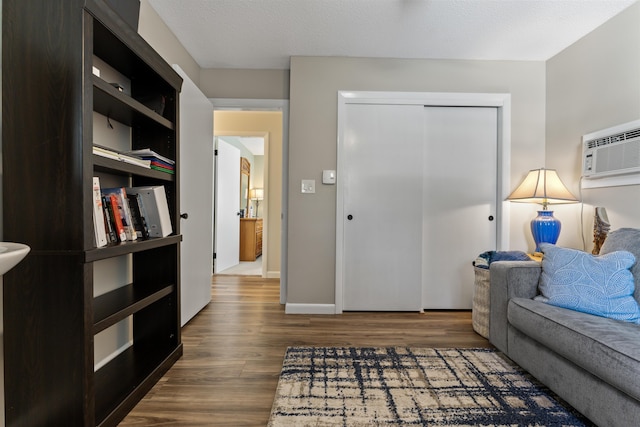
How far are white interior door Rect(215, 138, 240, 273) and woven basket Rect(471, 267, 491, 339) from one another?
3332 millimetres

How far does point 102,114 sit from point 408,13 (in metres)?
2.05

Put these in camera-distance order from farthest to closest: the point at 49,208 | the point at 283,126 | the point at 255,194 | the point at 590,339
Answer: the point at 255,194 < the point at 283,126 < the point at 590,339 < the point at 49,208

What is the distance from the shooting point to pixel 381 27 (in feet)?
7.57

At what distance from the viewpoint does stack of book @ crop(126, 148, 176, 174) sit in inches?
63.7

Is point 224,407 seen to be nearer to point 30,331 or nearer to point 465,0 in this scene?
point 30,331

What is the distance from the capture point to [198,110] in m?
2.58

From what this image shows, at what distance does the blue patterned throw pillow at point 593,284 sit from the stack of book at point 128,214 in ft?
6.95

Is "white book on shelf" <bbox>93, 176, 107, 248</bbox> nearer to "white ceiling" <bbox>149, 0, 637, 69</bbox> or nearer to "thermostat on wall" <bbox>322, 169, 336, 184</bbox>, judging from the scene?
"white ceiling" <bbox>149, 0, 637, 69</bbox>

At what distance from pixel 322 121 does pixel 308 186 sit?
1.97 ft

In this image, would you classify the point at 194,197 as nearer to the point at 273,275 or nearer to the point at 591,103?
the point at 273,275

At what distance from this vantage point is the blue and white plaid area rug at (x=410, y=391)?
52.0 inches

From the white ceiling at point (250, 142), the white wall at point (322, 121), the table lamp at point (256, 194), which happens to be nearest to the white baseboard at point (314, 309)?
the white wall at point (322, 121)

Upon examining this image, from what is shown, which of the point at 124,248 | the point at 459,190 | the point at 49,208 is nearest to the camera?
the point at 49,208

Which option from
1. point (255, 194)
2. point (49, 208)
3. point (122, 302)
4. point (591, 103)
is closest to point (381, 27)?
point (591, 103)
